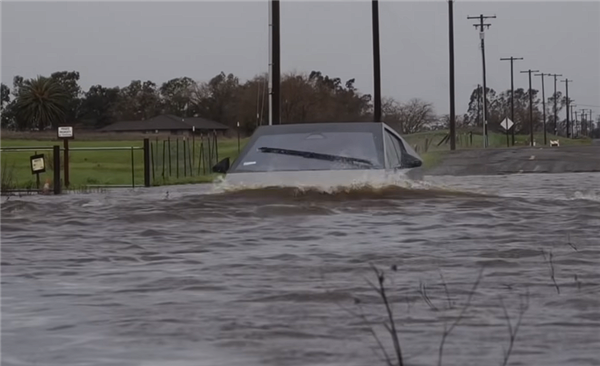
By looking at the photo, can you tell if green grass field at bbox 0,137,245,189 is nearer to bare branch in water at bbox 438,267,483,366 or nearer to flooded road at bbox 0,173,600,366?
flooded road at bbox 0,173,600,366

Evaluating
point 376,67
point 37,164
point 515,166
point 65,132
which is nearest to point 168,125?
point 376,67

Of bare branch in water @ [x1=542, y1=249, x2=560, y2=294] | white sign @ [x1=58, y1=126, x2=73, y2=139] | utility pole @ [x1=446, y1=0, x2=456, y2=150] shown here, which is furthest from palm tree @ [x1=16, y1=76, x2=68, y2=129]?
bare branch in water @ [x1=542, y1=249, x2=560, y2=294]

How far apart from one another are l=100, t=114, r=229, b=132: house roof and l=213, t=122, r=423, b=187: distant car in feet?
215

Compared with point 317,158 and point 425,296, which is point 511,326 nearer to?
point 425,296

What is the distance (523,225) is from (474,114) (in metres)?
130

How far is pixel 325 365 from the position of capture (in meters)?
4.36

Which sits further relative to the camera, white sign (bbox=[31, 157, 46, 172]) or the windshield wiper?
white sign (bbox=[31, 157, 46, 172])

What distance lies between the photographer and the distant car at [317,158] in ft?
38.1

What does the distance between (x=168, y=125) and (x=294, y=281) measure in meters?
80.2

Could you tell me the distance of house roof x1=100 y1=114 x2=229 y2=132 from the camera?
80.5 m

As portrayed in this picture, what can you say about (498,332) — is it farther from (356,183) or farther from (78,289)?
(356,183)

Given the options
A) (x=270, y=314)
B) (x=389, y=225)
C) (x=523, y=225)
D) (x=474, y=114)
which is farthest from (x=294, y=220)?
(x=474, y=114)

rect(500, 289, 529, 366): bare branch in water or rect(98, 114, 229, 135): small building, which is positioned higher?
rect(98, 114, 229, 135): small building

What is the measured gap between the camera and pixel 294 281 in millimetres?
6609
